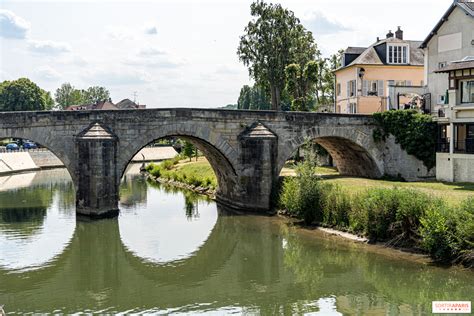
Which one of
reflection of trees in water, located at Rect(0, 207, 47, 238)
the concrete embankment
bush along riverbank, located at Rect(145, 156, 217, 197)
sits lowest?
reflection of trees in water, located at Rect(0, 207, 47, 238)

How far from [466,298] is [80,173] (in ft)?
61.3

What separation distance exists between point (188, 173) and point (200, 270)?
24184mm

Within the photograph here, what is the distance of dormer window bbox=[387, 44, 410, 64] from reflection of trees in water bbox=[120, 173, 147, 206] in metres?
19.3

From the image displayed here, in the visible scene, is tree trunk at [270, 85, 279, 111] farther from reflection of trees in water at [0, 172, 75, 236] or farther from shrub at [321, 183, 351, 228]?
shrub at [321, 183, 351, 228]

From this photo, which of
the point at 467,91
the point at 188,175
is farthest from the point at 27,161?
the point at 467,91

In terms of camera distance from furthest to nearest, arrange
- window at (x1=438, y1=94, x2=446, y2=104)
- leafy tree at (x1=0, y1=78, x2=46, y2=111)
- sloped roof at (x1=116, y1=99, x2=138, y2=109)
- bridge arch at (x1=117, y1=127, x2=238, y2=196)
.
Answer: sloped roof at (x1=116, y1=99, x2=138, y2=109) < leafy tree at (x1=0, y1=78, x2=46, y2=111) < window at (x1=438, y1=94, x2=446, y2=104) < bridge arch at (x1=117, y1=127, x2=238, y2=196)

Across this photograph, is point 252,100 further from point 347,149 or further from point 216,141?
point 216,141

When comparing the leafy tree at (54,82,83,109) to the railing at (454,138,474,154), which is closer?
the railing at (454,138,474,154)

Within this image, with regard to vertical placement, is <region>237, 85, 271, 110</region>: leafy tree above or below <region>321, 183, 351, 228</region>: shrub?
above

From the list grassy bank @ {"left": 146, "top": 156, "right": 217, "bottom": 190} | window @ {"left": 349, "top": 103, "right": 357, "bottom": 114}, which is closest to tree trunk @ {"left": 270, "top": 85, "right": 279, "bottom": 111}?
grassy bank @ {"left": 146, "top": 156, "right": 217, "bottom": 190}

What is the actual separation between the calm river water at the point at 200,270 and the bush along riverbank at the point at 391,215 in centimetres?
85

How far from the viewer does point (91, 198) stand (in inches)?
1125

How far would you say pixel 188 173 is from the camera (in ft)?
148

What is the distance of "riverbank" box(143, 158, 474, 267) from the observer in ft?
63.9
